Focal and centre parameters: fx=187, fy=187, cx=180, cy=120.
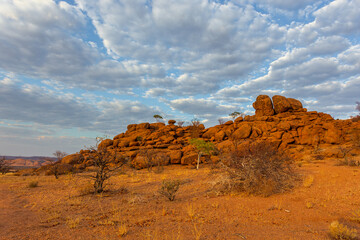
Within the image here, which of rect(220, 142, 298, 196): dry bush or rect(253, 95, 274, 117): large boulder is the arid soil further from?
rect(253, 95, 274, 117): large boulder

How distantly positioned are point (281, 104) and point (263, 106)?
11.7 feet

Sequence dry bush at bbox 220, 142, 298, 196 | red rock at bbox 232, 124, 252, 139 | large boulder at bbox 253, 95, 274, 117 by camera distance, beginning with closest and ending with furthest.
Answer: dry bush at bbox 220, 142, 298, 196, red rock at bbox 232, 124, 252, 139, large boulder at bbox 253, 95, 274, 117

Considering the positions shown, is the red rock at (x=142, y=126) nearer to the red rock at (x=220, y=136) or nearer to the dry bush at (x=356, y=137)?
the red rock at (x=220, y=136)

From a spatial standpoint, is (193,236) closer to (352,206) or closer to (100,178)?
(352,206)

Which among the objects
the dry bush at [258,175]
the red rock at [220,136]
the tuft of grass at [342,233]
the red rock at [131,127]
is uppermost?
the red rock at [131,127]

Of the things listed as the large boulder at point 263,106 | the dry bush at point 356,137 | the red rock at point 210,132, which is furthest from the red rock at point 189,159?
the dry bush at point 356,137

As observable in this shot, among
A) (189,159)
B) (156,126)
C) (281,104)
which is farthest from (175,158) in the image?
(281,104)

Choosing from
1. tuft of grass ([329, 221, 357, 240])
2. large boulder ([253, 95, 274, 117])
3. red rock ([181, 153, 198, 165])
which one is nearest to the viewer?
tuft of grass ([329, 221, 357, 240])

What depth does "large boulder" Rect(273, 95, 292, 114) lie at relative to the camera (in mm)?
39997

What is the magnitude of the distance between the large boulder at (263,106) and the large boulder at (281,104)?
1008 mm

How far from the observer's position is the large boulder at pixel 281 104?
39997 millimetres

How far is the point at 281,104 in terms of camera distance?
4019 cm

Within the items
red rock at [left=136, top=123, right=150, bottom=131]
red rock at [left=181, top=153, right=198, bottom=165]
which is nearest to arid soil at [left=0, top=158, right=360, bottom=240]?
red rock at [left=181, top=153, right=198, bottom=165]

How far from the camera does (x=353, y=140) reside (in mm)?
27562
